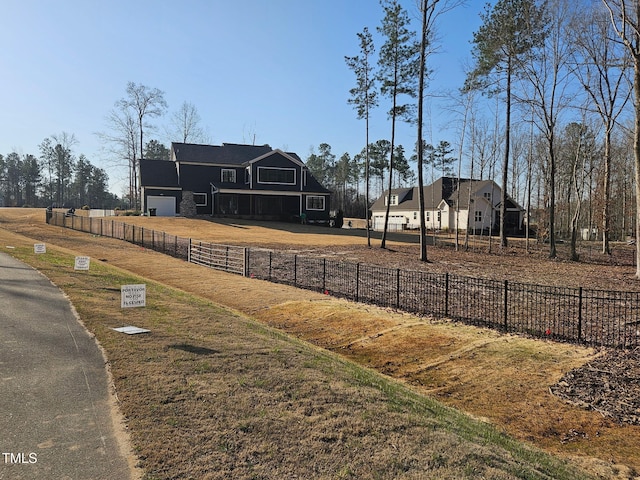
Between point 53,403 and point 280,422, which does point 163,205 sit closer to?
point 53,403

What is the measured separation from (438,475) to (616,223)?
5443 cm

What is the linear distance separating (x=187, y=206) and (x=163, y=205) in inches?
104

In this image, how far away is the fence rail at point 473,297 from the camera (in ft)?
32.9

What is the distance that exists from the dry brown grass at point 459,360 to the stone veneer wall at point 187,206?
28.9 metres

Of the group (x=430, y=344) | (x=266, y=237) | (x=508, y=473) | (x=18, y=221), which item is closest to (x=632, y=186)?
(x=266, y=237)

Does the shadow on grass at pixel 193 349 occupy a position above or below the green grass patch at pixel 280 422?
above

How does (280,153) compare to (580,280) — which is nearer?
(580,280)

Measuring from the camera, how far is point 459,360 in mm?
8344

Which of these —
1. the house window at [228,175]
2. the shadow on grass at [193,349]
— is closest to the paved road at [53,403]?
the shadow on grass at [193,349]

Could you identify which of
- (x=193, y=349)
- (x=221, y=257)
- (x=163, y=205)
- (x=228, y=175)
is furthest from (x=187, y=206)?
(x=193, y=349)

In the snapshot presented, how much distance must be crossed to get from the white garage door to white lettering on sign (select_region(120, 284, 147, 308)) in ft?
124

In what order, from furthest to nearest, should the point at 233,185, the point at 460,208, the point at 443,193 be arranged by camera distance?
1. the point at 443,193
2. the point at 460,208
3. the point at 233,185

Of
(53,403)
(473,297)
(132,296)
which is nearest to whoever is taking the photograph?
(53,403)

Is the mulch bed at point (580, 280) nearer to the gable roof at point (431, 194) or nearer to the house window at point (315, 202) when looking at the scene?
the house window at point (315, 202)
